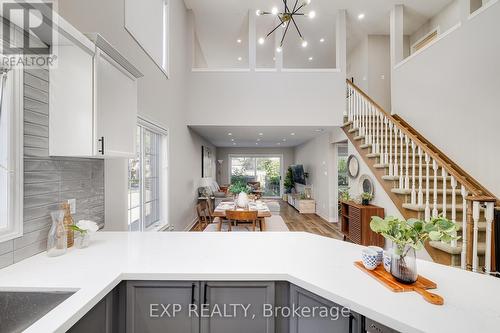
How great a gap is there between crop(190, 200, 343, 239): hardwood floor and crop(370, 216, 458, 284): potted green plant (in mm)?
4021

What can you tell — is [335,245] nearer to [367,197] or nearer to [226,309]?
[226,309]

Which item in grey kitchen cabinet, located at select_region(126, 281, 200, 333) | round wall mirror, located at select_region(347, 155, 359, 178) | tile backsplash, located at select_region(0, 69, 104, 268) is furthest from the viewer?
round wall mirror, located at select_region(347, 155, 359, 178)

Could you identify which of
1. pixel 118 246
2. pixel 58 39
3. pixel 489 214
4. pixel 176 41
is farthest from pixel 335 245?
pixel 176 41

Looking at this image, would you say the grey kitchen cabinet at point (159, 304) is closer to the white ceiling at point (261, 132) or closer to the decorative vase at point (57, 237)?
the decorative vase at point (57, 237)

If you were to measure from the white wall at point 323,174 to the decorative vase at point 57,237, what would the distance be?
5793 mm

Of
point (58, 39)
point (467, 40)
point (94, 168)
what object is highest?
point (467, 40)

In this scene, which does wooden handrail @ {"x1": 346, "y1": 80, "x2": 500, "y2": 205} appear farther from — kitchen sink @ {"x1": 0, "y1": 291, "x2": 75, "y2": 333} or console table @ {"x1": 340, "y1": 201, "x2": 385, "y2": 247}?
kitchen sink @ {"x1": 0, "y1": 291, "x2": 75, "y2": 333}

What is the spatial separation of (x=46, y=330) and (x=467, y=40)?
543cm

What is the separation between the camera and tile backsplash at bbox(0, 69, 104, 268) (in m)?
1.25

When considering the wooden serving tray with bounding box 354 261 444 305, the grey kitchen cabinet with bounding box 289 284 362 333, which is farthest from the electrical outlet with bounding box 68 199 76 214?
the wooden serving tray with bounding box 354 261 444 305

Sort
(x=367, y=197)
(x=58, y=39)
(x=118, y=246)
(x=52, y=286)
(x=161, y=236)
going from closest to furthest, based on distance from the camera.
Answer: (x=52, y=286) < (x=58, y=39) < (x=118, y=246) < (x=161, y=236) < (x=367, y=197)

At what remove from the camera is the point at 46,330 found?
2.41 ft

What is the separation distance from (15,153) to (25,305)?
796 mm

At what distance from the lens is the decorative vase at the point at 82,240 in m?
1.47
